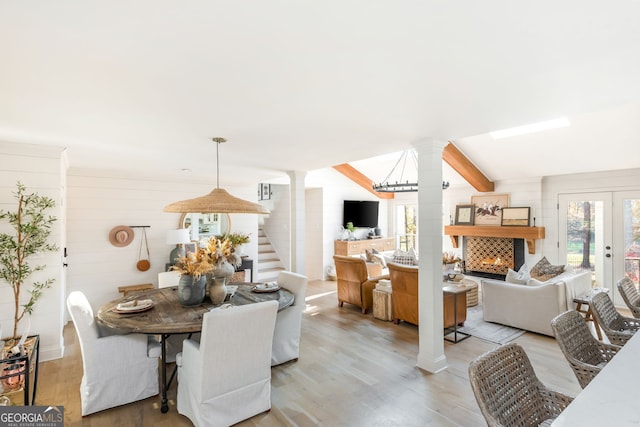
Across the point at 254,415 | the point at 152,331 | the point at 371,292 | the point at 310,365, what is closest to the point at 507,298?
the point at 371,292

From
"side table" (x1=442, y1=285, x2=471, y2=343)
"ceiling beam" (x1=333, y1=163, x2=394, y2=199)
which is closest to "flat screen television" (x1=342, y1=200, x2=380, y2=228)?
"ceiling beam" (x1=333, y1=163, x2=394, y2=199)

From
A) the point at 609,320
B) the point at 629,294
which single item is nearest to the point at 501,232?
the point at 629,294

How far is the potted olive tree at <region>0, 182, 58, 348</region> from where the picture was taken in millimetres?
3221

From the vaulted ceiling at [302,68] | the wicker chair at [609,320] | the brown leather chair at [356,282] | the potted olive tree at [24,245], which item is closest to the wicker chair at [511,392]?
the wicker chair at [609,320]

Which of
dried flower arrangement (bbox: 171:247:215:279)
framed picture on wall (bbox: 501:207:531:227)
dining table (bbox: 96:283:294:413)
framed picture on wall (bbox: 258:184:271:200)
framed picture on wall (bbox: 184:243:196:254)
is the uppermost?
framed picture on wall (bbox: 258:184:271:200)

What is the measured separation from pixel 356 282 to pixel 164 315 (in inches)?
126

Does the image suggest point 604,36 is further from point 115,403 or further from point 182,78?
point 115,403

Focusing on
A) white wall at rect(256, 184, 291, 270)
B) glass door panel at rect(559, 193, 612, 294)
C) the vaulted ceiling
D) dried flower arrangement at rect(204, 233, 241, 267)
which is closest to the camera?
the vaulted ceiling

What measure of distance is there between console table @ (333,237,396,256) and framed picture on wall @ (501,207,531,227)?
9.26 feet

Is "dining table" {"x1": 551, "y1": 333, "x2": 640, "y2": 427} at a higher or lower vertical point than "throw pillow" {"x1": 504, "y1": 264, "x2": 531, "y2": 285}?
higher

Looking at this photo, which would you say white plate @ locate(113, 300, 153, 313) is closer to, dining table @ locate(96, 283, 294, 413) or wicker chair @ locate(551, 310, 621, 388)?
dining table @ locate(96, 283, 294, 413)

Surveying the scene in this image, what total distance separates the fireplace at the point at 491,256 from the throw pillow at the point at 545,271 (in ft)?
5.48

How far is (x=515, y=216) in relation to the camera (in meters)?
6.43

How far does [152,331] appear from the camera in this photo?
237 centimetres
